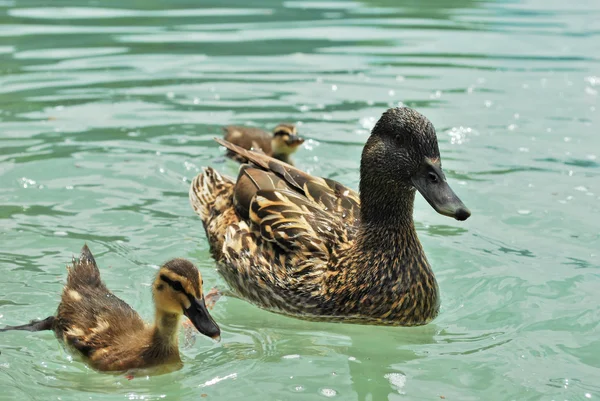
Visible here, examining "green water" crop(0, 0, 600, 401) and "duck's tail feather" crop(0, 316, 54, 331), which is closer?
"green water" crop(0, 0, 600, 401)

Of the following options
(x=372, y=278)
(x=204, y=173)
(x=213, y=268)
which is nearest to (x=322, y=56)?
(x=204, y=173)

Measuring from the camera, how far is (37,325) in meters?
5.68

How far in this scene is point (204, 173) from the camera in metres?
7.75

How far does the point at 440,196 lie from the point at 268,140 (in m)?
3.81

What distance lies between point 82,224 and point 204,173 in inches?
40.0

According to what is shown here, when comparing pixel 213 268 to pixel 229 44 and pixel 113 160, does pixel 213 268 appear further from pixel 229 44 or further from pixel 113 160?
pixel 229 44

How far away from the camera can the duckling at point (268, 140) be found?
28.4ft

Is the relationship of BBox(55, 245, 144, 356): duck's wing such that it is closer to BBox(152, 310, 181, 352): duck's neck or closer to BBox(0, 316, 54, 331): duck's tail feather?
BBox(0, 316, 54, 331): duck's tail feather

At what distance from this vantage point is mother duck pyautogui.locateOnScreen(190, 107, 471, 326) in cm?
577

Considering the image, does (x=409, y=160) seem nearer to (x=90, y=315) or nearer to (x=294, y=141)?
(x=90, y=315)

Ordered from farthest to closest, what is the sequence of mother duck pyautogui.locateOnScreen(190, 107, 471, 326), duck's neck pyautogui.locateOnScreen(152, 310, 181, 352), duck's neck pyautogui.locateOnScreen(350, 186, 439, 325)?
duck's neck pyautogui.locateOnScreen(350, 186, 439, 325) → mother duck pyautogui.locateOnScreen(190, 107, 471, 326) → duck's neck pyautogui.locateOnScreen(152, 310, 181, 352)

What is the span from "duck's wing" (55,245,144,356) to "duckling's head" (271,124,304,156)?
3.09 metres

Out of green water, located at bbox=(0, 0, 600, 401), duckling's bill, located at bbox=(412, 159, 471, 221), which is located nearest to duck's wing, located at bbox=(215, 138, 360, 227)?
green water, located at bbox=(0, 0, 600, 401)

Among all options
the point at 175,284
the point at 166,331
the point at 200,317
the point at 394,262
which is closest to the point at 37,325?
the point at 166,331
